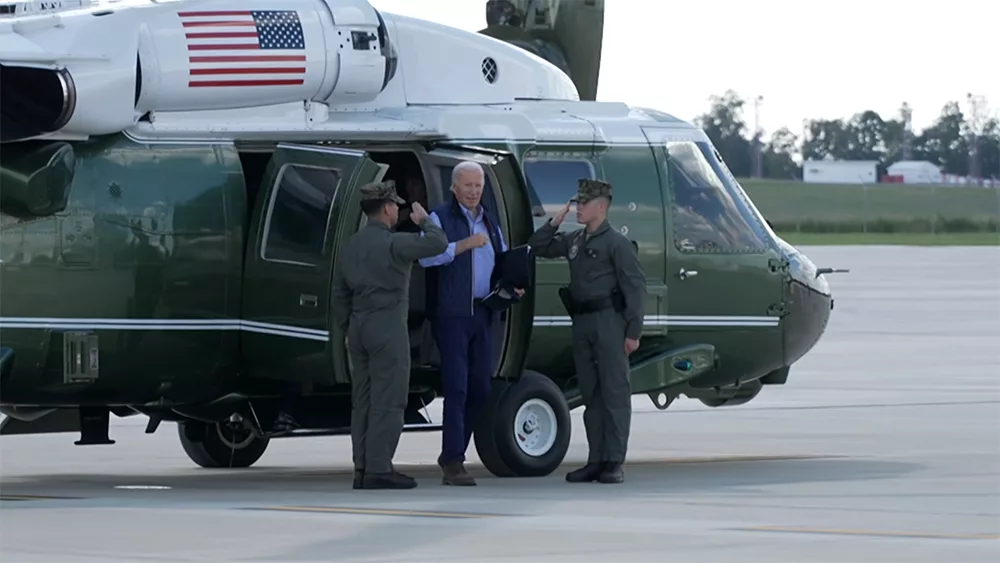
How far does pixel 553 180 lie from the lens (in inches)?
627

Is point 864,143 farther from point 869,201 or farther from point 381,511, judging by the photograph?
point 381,511

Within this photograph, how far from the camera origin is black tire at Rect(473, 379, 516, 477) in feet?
48.9

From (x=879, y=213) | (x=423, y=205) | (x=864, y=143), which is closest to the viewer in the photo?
(x=423, y=205)

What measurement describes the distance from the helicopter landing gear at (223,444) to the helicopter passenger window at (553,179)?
9.72 ft

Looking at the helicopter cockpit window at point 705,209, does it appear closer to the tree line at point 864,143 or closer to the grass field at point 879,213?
the grass field at point 879,213

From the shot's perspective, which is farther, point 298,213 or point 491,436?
point 491,436

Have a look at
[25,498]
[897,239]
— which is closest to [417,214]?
[25,498]

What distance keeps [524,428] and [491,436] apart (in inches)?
11.6

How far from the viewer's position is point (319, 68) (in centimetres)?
1508

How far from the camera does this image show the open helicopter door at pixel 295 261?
48.0 ft

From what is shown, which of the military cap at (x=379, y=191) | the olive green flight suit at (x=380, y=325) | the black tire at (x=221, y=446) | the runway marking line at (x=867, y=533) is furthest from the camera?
the black tire at (x=221, y=446)

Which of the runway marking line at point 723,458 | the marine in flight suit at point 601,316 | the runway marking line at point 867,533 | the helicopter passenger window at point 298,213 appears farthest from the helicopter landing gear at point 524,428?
the runway marking line at point 867,533

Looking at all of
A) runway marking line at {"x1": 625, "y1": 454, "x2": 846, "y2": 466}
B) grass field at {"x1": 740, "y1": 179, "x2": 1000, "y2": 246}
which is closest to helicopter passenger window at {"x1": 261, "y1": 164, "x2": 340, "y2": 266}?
runway marking line at {"x1": 625, "y1": 454, "x2": 846, "y2": 466}

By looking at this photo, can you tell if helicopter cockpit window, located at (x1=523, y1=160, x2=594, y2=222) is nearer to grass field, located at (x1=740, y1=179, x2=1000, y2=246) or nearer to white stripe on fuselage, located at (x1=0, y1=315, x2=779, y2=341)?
white stripe on fuselage, located at (x1=0, y1=315, x2=779, y2=341)
